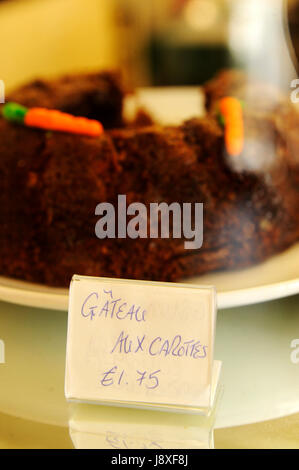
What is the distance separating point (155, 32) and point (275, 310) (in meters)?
1.03

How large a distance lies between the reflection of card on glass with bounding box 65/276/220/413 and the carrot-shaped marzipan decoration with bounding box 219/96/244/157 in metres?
0.25

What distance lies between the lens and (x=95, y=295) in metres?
0.48

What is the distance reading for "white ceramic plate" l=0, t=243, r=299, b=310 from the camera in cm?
59

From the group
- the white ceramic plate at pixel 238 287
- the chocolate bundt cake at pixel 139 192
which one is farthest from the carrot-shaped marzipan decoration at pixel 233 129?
the white ceramic plate at pixel 238 287

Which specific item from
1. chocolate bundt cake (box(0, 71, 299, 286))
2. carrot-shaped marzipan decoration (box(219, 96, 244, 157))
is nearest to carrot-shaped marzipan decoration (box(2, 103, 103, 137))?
chocolate bundt cake (box(0, 71, 299, 286))

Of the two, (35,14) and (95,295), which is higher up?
(35,14)

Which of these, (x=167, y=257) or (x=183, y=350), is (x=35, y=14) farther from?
(x=183, y=350)

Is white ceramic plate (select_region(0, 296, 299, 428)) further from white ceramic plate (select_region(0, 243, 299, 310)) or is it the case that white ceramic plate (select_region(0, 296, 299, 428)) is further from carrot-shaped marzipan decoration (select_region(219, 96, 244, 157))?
carrot-shaped marzipan decoration (select_region(219, 96, 244, 157))

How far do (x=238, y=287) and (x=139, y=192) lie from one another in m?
0.16

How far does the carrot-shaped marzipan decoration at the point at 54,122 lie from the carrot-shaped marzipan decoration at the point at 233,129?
0.50 ft

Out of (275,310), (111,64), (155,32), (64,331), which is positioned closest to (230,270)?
(275,310)

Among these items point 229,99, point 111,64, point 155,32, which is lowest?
point 229,99

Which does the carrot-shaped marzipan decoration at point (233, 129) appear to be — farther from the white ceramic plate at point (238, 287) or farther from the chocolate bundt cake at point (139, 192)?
the white ceramic plate at point (238, 287)

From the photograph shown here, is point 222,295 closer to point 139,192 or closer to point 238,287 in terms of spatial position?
point 238,287
